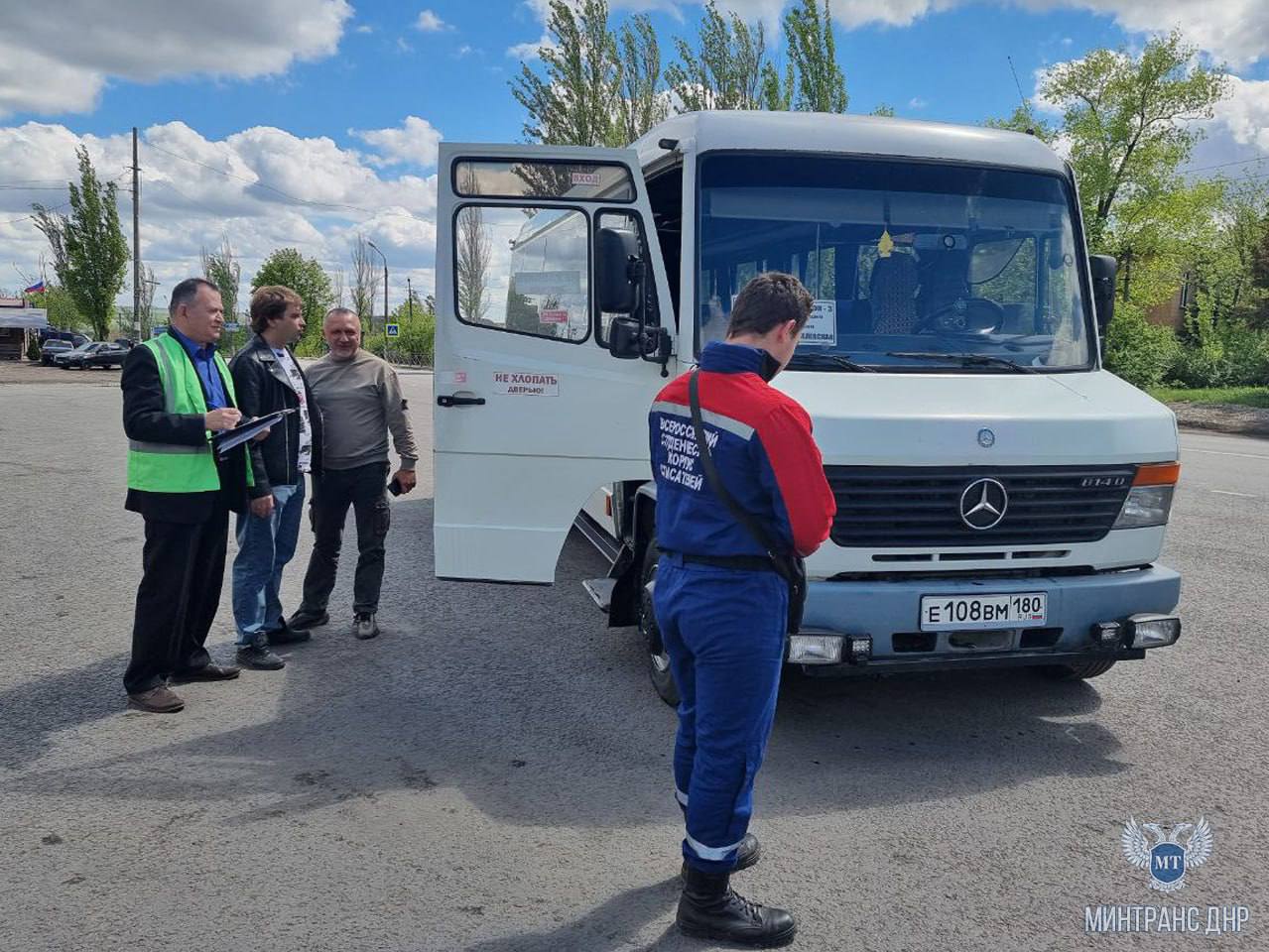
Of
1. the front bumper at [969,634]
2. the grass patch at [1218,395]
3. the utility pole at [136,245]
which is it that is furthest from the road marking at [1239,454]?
the utility pole at [136,245]

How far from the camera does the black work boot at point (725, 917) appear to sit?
2.98 meters

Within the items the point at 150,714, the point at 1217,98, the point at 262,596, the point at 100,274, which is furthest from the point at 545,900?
the point at 100,274

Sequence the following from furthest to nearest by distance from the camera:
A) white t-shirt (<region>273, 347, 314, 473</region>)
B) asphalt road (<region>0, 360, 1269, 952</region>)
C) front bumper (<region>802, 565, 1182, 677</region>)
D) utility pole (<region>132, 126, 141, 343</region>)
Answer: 1. utility pole (<region>132, 126, 141, 343</region>)
2. white t-shirt (<region>273, 347, 314, 473</region>)
3. front bumper (<region>802, 565, 1182, 677</region>)
4. asphalt road (<region>0, 360, 1269, 952</region>)

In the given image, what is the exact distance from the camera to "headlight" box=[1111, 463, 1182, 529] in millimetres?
4512

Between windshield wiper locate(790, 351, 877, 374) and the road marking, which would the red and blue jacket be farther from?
the road marking

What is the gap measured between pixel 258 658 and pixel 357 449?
125 centimetres

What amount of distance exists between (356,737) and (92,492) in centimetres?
793

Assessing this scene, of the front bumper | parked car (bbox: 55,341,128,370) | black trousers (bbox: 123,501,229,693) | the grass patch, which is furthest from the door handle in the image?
parked car (bbox: 55,341,128,370)

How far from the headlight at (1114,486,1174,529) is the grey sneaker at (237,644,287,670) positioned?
4.04m

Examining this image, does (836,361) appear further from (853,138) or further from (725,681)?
(725,681)

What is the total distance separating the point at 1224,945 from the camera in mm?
3029

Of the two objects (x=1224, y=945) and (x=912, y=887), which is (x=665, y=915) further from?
(x=1224, y=945)

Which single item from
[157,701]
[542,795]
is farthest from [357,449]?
[542,795]

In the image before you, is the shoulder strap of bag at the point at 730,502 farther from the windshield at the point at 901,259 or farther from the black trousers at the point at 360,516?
the black trousers at the point at 360,516
